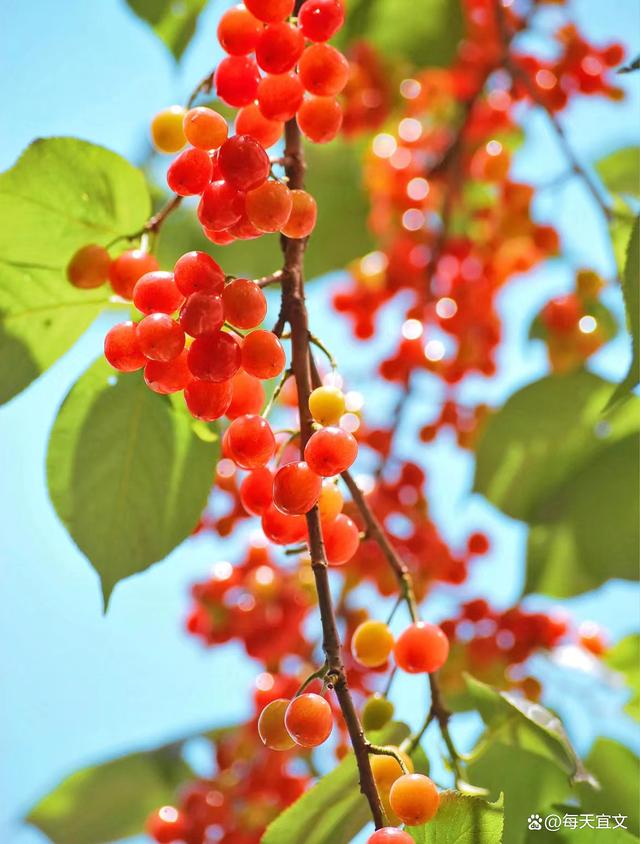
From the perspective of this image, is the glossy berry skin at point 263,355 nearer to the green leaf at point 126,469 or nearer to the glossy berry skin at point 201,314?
the glossy berry skin at point 201,314

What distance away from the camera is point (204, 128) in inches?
23.2

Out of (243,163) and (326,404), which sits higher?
(243,163)

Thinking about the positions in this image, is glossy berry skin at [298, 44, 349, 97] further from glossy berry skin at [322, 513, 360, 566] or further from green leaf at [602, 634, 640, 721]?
green leaf at [602, 634, 640, 721]

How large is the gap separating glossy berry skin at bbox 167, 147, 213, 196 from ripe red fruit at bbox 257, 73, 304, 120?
2.3 inches

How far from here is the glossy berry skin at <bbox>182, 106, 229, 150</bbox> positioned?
588 mm

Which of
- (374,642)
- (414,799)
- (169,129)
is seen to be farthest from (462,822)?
(169,129)

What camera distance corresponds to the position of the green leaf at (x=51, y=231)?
73 centimetres

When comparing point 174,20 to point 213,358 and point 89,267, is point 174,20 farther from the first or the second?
point 213,358

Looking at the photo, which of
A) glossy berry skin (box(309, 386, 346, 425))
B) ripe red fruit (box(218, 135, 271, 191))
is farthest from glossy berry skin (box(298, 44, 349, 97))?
glossy berry skin (box(309, 386, 346, 425))

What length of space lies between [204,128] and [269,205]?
9cm

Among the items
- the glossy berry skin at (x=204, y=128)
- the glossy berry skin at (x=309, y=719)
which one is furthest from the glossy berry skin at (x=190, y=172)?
the glossy berry skin at (x=309, y=719)

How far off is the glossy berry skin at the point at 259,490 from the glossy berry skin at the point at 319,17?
0.99 feet

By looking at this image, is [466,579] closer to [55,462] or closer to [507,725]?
[507,725]

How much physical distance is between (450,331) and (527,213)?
0.71ft
